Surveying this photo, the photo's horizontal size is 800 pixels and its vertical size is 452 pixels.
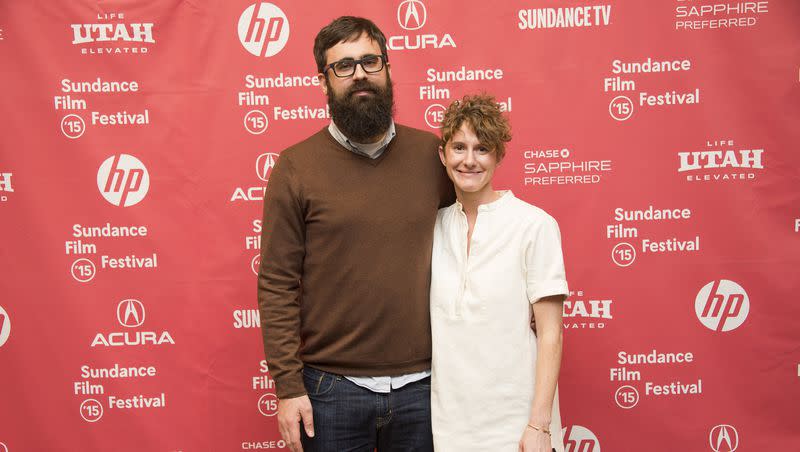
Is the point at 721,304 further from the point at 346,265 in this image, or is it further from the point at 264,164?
the point at 264,164

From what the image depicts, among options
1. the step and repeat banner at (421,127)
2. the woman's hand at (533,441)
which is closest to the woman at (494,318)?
the woman's hand at (533,441)

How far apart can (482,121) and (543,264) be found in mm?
383

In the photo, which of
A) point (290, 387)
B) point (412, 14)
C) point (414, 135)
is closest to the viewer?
point (290, 387)

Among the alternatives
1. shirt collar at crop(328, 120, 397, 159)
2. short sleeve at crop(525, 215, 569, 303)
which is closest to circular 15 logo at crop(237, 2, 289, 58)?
shirt collar at crop(328, 120, 397, 159)

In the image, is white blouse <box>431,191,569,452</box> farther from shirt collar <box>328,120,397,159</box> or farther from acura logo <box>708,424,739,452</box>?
acura logo <box>708,424,739,452</box>

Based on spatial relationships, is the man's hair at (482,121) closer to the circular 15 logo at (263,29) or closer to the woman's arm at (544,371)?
the woman's arm at (544,371)

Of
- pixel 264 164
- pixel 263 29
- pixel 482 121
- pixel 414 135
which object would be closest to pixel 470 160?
pixel 482 121

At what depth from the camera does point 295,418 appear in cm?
153

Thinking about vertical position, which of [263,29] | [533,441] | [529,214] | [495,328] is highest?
[263,29]

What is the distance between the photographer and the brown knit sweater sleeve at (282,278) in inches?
60.4

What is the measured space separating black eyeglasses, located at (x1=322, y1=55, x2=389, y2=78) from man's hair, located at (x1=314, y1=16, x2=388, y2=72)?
4 cm

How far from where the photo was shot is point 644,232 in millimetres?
2152

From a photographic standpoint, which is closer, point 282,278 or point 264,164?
point 282,278

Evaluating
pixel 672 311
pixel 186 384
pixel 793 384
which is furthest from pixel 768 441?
pixel 186 384
